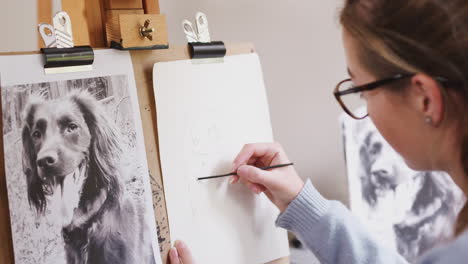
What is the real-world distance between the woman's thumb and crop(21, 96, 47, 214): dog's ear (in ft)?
1.02

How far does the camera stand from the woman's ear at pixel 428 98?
56 cm

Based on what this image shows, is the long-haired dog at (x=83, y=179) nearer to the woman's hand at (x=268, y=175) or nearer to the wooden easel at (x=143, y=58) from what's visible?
the wooden easel at (x=143, y=58)

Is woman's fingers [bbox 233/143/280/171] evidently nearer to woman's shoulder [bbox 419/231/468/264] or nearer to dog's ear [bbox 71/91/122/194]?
dog's ear [bbox 71/91/122/194]

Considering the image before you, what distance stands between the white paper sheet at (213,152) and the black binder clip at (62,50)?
115 mm

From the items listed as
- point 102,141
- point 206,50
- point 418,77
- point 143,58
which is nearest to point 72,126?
point 102,141

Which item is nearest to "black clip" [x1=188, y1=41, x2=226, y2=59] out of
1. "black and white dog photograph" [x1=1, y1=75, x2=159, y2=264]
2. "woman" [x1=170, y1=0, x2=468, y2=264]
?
"black and white dog photograph" [x1=1, y1=75, x2=159, y2=264]

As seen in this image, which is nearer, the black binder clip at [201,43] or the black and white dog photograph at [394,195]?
the black binder clip at [201,43]

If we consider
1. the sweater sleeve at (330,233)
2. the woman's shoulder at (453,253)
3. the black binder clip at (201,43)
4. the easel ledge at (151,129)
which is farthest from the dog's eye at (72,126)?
the woman's shoulder at (453,253)

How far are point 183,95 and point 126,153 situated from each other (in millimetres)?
135

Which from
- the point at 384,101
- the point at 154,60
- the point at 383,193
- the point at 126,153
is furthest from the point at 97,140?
the point at 383,193

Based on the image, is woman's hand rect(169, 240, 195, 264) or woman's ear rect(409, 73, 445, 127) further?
woman's hand rect(169, 240, 195, 264)

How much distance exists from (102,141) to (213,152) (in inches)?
7.4

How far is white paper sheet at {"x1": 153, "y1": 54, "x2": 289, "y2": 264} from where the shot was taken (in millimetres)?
773

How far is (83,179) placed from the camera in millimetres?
689
